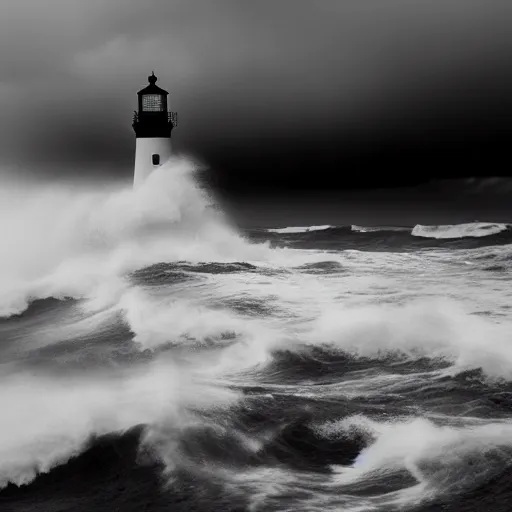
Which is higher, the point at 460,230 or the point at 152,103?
the point at 152,103

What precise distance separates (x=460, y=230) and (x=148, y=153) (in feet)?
98.3

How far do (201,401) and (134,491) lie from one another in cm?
222

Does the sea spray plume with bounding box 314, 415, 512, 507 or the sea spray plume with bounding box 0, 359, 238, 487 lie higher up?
the sea spray plume with bounding box 0, 359, 238, 487

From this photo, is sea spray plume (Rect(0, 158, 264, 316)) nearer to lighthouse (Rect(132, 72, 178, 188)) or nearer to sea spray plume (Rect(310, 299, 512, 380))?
lighthouse (Rect(132, 72, 178, 188))

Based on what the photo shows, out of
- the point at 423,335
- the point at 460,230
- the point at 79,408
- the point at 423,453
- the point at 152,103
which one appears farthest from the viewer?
the point at 460,230

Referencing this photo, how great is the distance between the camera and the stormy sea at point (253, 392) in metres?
6.06

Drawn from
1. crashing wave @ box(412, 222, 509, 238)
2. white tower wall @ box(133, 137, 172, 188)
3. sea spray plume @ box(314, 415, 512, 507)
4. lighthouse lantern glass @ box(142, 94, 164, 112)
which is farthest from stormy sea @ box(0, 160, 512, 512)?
crashing wave @ box(412, 222, 509, 238)

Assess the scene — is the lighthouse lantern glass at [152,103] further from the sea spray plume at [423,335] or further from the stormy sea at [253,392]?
the sea spray plume at [423,335]

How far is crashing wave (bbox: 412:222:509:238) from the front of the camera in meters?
45.6

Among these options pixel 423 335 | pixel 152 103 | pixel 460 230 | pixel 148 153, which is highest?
pixel 152 103

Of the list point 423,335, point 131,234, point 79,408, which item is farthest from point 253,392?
point 131,234

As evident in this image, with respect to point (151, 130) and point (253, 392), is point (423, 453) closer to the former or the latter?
point (253, 392)

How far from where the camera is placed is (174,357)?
1079 centimetres

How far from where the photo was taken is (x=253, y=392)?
28.9 feet
